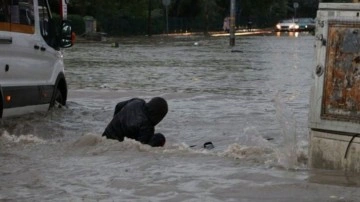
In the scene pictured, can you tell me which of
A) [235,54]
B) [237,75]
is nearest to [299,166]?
[237,75]

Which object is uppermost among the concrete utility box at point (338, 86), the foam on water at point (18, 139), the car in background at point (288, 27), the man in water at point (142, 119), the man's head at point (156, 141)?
the concrete utility box at point (338, 86)

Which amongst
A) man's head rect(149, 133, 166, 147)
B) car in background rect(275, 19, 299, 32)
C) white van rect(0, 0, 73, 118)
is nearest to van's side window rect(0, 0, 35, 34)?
white van rect(0, 0, 73, 118)

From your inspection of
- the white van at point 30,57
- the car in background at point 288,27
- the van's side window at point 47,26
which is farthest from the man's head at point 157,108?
the car in background at point 288,27

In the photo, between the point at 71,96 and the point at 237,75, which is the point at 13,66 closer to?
the point at 71,96

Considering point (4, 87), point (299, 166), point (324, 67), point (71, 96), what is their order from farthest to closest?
point (71, 96) < point (4, 87) < point (299, 166) < point (324, 67)

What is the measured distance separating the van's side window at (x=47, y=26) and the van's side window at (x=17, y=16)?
0.48 metres

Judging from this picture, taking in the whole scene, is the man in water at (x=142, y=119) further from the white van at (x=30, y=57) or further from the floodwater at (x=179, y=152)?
the white van at (x=30, y=57)

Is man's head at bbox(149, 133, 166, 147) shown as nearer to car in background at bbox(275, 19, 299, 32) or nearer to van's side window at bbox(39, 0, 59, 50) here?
van's side window at bbox(39, 0, 59, 50)

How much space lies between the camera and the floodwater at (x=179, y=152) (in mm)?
7141

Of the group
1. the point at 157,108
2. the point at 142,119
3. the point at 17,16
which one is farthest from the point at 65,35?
the point at 157,108

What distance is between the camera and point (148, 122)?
914cm

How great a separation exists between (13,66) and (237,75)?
12.5m

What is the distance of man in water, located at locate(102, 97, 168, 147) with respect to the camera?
9.02m

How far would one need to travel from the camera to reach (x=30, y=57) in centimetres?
1129
